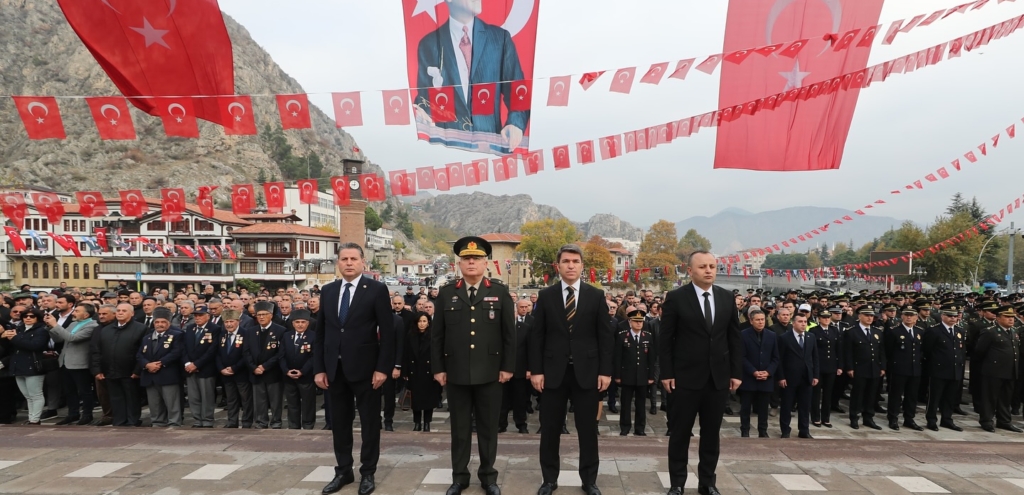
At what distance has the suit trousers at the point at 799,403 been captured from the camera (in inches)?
254

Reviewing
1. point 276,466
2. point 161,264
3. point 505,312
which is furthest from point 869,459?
point 161,264

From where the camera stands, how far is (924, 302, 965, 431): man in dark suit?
692 cm

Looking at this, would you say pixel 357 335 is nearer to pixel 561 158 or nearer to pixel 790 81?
pixel 561 158

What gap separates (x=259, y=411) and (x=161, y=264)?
47.5m

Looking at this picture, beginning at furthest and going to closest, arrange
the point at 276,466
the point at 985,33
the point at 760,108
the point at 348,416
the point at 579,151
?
1. the point at 579,151
2. the point at 760,108
3. the point at 985,33
4. the point at 276,466
5. the point at 348,416

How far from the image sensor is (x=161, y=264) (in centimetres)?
4509

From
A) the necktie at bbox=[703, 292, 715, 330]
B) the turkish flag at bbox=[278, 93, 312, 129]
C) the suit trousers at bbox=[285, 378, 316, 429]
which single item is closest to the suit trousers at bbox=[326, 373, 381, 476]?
the necktie at bbox=[703, 292, 715, 330]

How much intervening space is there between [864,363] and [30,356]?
11365mm

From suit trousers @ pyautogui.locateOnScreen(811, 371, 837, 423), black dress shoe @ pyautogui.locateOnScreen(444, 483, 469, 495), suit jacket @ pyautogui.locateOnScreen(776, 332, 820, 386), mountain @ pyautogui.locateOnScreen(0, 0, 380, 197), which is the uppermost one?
mountain @ pyautogui.locateOnScreen(0, 0, 380, 197)

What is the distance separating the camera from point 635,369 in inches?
274

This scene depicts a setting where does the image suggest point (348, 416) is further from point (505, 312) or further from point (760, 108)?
point (760, 108)

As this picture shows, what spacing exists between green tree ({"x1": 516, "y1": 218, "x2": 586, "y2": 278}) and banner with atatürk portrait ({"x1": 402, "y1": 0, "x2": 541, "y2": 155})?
58.6 metres

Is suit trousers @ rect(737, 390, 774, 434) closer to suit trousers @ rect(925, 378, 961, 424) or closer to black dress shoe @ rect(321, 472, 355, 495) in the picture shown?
suit trousers @ rect(925, 378, 961, 424)

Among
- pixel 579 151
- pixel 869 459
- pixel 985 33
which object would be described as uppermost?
pixel 985 33
